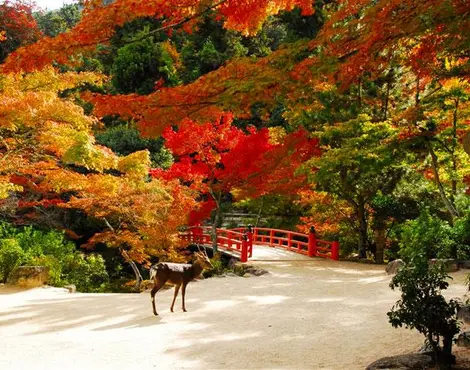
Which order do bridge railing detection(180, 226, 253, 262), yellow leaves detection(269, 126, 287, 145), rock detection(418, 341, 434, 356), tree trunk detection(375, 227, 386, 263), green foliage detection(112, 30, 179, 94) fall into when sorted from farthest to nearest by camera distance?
green foliage detection(112, 30, 179, 94) < yellow leaves detection(269, 126, 287, 145) < bridge railing detection(180, 226, 253, 262) < tree trunk detection(375, 227, 386, 263) < rock detection(418, 341, 434, 356)

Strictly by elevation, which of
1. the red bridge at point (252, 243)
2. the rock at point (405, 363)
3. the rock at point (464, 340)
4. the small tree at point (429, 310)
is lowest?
the rock at point (405, 363)

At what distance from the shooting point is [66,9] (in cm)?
3888

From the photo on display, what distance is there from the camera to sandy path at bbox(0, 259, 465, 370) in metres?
5.33

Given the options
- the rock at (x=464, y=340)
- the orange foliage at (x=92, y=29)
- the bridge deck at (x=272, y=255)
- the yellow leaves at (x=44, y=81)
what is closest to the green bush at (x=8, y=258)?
the yellow leaves at (x=44, y=81)

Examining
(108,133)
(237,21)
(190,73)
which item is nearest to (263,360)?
(237,21)

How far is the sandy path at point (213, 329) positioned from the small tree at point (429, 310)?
0.92 meters

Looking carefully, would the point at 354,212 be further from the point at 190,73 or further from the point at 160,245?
the point at 190,73

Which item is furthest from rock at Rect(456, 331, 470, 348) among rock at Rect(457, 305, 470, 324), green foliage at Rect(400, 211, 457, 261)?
green foliage at Rect(400, 211, 457, 261)

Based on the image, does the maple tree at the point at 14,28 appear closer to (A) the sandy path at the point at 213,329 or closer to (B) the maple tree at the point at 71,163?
(B) the maple tree at the point at 71,163

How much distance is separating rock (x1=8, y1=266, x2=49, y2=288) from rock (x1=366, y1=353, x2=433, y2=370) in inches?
380

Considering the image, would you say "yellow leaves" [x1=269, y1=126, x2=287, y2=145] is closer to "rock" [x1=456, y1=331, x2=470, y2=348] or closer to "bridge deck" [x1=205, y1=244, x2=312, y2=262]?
"bridge deck" [x1=205, y1=244, x2=312, y2=262]

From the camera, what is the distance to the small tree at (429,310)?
13.6ft

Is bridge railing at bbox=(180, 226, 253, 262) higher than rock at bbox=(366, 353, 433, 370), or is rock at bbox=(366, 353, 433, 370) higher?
bridge railing at bbox=(180, 226, 253, 262)

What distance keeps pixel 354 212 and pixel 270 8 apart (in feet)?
37.9
